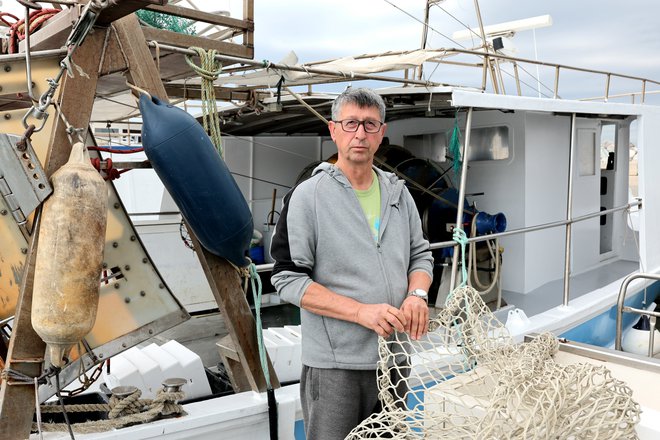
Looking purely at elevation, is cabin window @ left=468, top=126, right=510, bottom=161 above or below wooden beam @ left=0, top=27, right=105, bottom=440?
above

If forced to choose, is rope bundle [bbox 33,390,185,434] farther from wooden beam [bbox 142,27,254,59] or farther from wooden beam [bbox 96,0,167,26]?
wooden beam [bbox 142,27,254,59]

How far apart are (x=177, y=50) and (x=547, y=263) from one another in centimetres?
489

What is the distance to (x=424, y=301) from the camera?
→ 6.78 feet

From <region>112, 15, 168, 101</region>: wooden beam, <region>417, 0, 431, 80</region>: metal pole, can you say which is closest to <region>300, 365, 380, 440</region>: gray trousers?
<region>112, 15, 168, 101</region>: wooden beam

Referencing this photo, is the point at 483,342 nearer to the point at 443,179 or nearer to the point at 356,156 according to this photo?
the point at 356,156

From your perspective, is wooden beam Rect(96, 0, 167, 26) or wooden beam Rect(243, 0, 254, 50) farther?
wooden beam Rect(243, 0, 254, 50)

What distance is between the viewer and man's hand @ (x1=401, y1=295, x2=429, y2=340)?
196 centimetres

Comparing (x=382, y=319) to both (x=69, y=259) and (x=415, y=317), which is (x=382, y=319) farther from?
(x=69, y=259)

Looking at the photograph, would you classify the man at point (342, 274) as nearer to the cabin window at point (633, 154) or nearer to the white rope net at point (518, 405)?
the white rope net at point (518, 405)

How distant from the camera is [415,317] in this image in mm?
1967

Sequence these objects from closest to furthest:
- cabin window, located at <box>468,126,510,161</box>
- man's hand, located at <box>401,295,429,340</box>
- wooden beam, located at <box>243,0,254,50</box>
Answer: man's hand, located at <box>401,295,429,340</box>
wooden beam, located at <box>243,0,254,50</box>
cabin window, located at <box>468,126,510,161</box>

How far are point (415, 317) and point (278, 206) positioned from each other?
560 centimetres

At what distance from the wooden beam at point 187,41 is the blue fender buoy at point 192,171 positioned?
685 mm

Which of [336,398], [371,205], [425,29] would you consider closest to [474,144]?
[425,29]
